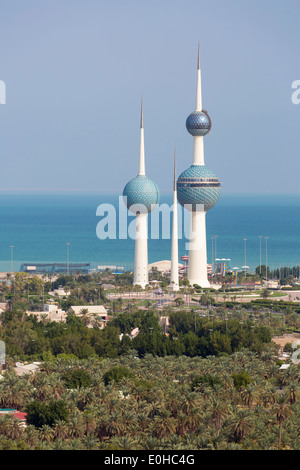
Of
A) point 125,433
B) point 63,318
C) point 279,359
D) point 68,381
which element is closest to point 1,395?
point 68,381

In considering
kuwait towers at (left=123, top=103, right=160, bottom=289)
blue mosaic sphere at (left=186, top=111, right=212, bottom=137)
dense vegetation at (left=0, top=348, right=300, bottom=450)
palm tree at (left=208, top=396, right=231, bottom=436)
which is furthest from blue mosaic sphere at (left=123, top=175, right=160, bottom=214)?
palm tree at (left=208, top=396, right=231, bottom=436)

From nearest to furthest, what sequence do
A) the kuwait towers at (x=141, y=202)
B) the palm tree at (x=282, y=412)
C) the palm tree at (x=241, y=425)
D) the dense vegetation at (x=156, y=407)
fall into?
1. the dense vegetation at (x=156, y=407)
2. the palm tree at (x=241, y=425)
3. the palm tree at (x=282, y=412)
4. the kuwait towers at (x=141, y=202)

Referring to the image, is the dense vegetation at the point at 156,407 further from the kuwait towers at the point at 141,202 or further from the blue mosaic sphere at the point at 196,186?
the blue mosaic sphere at the point at 196,186

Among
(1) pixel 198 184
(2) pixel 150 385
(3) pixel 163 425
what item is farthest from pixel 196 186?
(3) pixel 163 425

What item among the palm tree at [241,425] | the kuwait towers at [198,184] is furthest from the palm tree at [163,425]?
the kuwait towers at [198,184]
